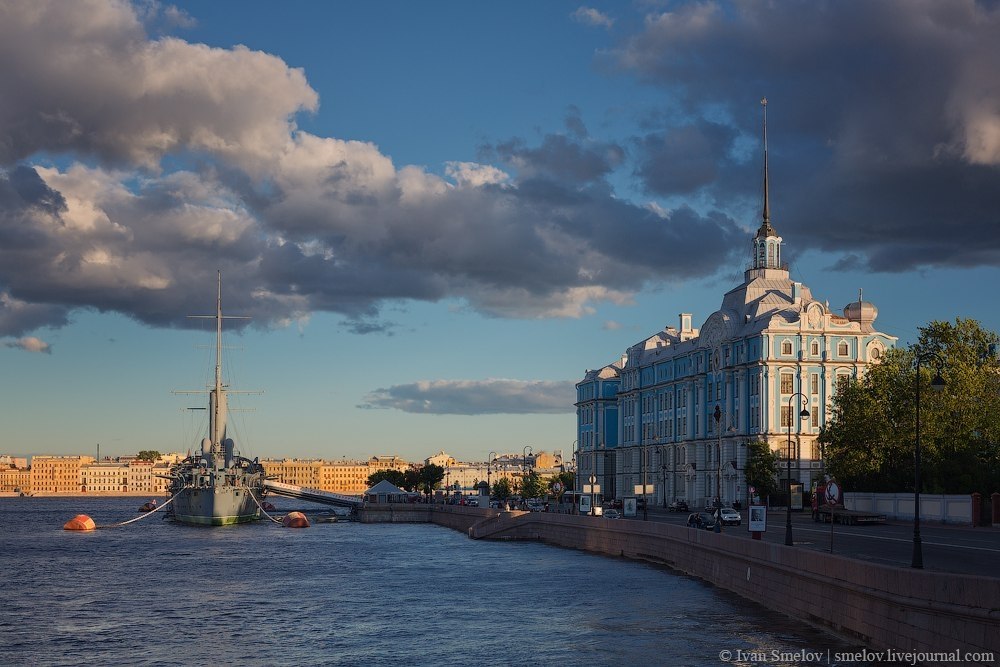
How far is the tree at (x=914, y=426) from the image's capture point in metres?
82.5

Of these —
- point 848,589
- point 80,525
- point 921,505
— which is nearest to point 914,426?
point 921,505

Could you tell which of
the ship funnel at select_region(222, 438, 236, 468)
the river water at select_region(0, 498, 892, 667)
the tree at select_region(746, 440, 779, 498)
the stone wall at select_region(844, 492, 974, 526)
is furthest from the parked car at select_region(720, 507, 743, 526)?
the ship funnel at select_region(222, 438, 236, 468)

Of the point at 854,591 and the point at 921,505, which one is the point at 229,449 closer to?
the point at 921,505

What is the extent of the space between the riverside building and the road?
33.8 m

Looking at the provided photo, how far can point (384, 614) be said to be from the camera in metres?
48.9

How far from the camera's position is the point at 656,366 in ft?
481

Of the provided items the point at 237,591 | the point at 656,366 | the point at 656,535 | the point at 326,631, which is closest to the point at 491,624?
the point at 326,631

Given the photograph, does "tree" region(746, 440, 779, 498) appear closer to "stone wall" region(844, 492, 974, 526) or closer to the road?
→ "stone wall" region(844, 492, 974, 526)

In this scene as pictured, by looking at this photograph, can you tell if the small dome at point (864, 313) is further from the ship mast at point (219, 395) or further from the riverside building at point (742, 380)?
the ship mast at point (219, 395)

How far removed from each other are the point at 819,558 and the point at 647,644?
6.33 metres

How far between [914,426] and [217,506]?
79.9m

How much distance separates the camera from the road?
39.8 meters

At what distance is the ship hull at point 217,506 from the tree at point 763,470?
6023 centimetres

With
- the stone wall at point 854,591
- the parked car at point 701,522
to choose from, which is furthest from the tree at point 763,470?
the stone wall at point 854,591
